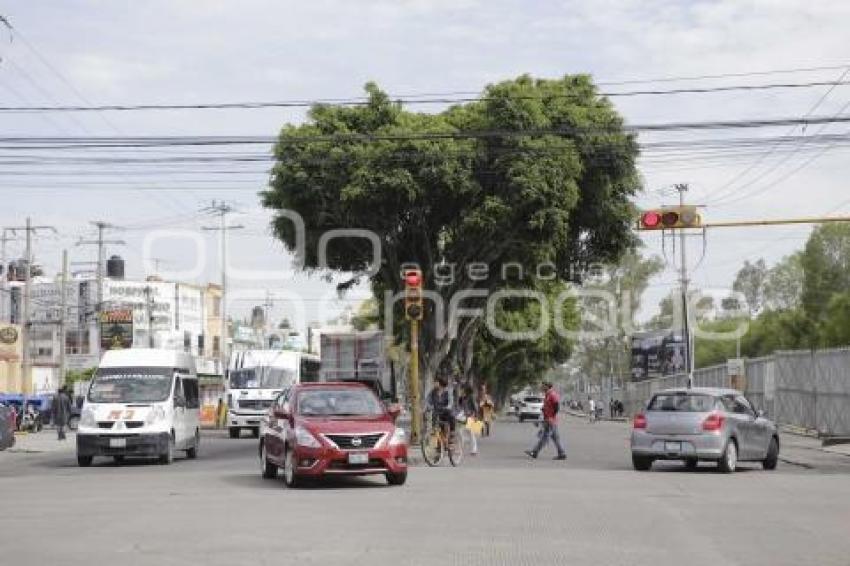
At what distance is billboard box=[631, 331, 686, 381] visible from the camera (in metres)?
97.0

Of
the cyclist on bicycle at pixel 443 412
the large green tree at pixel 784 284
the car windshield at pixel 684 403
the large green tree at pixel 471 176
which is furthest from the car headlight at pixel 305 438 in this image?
the large green tree at pixel 784 284

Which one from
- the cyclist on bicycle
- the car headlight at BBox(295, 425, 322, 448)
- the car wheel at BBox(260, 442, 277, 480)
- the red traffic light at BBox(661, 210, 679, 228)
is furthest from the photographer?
the red traffic light at BBox(661, 210, 679, 228)

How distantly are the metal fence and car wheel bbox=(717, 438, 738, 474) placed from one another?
49.6ft

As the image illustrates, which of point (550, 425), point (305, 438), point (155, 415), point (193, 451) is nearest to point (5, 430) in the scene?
point (193, 451)

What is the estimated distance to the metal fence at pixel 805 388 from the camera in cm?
3719

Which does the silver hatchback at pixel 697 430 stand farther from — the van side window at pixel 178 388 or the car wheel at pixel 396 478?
the van side window at pixel 178 388

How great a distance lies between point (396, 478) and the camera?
18797 mm

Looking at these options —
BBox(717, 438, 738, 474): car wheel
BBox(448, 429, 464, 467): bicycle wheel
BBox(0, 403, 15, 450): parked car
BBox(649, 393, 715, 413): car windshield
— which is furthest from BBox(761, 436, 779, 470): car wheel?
BBox(0, 403, 15, 450): parked car

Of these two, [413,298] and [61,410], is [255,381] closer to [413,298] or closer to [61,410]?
[61,410]

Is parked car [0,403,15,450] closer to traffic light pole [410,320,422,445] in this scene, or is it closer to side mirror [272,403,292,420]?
traffic light pole [410,320,422,445]

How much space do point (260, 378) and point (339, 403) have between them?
23197 mm

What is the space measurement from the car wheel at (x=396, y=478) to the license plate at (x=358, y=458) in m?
0.57

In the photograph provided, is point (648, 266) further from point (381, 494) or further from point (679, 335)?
point (381, 494)

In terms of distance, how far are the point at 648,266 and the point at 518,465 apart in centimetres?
7746
